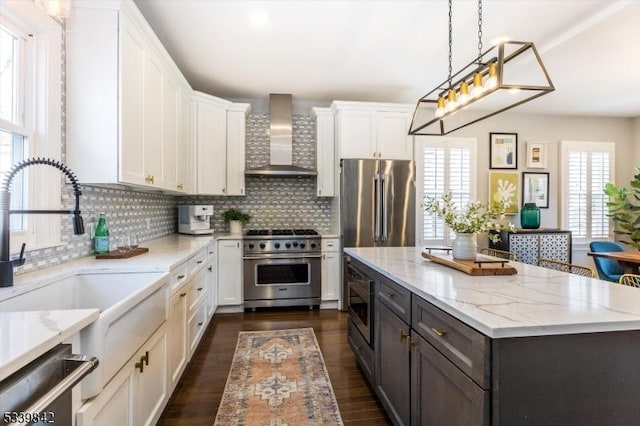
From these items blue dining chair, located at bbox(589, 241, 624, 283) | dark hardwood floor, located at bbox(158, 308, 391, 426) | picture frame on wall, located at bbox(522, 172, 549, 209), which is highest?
picture frame on wall, located at bbox(522, 172, 549, 209)

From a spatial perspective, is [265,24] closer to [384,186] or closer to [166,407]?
[384,186]

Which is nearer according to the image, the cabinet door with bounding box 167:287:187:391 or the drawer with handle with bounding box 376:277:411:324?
the drawer with handle with bounding box 376:277:411:324

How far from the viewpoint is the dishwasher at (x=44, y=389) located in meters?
0.71

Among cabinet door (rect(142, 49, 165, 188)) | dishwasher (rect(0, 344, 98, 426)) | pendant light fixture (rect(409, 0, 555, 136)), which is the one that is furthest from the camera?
cabinet door (rect(142, 49, 165, 188))

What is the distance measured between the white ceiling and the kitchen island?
7.24 ft

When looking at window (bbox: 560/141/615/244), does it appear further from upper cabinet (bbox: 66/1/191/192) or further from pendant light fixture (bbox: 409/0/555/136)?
upper cabinet (bbox: 66/1/191/192)

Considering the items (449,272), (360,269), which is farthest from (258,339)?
(449,272)

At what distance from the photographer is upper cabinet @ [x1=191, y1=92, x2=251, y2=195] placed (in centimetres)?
392

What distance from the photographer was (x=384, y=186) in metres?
4.09

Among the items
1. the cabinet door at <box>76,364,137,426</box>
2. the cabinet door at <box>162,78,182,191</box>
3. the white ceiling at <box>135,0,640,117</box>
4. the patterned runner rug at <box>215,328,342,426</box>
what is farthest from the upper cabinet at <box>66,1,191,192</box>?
the patterned runner rug at <box>215,328,342,426</box>

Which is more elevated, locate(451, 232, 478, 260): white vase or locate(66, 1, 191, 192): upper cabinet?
locate(66, 1, 191, 192): upper cabinet

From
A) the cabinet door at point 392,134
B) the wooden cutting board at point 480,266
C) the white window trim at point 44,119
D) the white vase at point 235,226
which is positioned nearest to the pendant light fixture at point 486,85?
the cabinet door at point 392,134

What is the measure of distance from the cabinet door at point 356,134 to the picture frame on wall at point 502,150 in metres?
2.15

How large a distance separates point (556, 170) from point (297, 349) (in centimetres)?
499
